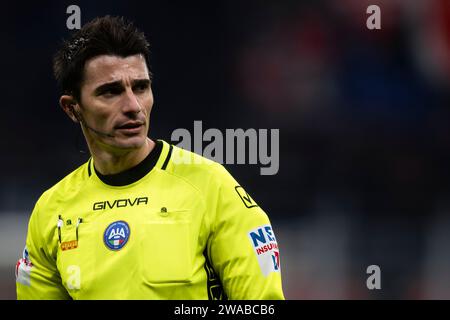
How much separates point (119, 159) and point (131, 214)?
0.68 feet

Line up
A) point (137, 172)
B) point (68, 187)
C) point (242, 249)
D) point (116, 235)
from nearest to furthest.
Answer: point (242, 249), point (116, 235), point (137, 172), point (68, 187)

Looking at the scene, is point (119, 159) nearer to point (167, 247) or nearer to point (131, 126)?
point (131, 126)

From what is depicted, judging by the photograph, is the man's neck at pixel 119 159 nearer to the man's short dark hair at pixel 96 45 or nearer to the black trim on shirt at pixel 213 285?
the man's short dark hair at pixel 96 45

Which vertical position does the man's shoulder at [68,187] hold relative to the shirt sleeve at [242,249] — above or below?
above

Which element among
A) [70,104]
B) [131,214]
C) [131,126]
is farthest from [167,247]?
[70,104]

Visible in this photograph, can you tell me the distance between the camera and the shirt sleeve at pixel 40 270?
2824 mm

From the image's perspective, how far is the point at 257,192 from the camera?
19.4ft

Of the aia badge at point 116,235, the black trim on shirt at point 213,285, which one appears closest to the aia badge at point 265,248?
the black trim on shirt at point 213,285

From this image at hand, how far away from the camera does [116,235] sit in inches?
103

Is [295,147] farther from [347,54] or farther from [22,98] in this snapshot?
[22,98]

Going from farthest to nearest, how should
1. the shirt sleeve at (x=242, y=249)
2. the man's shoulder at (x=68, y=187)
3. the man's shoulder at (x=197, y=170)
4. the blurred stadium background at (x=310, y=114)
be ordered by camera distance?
1. the blurred stadium background at (x=310, y=114)
2. the man's shoulder at (x=68, y=187)
3. the man's shoulder at (x=197, y=170)
4. the shirt sleeve at (x=242, y=249)
